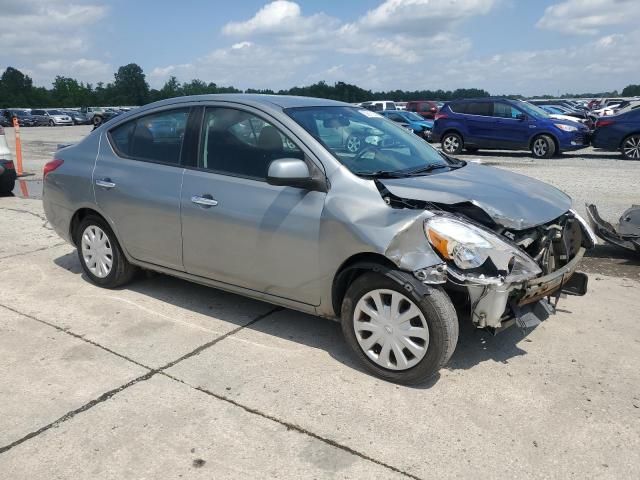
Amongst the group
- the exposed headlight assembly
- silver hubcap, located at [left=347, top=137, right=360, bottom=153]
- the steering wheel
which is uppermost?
the exposed headlight assembly

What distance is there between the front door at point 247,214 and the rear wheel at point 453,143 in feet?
46.9

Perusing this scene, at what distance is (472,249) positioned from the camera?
10.4 ft

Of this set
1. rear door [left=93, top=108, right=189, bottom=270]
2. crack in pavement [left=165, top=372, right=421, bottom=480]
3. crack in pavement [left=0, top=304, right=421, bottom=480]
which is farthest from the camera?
rear door [left=93, top=108, right=189, bottom=270]

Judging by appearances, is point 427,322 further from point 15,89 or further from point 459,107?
point 15,89

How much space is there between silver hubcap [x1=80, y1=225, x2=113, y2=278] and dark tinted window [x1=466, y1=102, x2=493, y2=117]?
14.3m

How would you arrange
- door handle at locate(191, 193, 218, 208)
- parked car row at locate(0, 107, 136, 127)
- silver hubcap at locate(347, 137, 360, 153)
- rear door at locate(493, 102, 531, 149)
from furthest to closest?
parked car row at locate(0, 107, 136, 127) → rear door at locate(493, 102, 531, 149) → door handle at locate(191, 193, 218, 208) → silver hubcap at locate(347, 137, 360, 153)

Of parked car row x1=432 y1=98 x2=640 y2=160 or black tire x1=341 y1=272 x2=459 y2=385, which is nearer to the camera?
black tire x1=341 y1=272 x2=459 y2=385

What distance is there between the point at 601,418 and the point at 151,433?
94.3 inches

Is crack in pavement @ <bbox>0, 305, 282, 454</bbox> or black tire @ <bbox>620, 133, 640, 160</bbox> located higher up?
black tire @ <bbox>620, 133, 640, 160</bbox>

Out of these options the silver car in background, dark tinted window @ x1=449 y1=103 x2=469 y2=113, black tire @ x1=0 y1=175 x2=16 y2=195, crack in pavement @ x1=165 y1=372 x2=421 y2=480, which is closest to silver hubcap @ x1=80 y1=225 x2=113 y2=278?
the silver car in background

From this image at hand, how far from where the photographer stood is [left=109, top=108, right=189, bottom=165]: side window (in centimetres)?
437

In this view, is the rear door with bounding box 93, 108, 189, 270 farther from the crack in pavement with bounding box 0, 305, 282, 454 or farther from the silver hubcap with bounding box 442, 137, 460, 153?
the silver hubcap with bounding box 442, 137, 460, 153

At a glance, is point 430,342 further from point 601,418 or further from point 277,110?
point 277,110

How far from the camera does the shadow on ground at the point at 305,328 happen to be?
3762 mm
